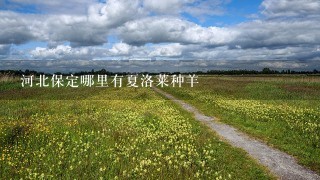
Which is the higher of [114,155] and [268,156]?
[114,155]

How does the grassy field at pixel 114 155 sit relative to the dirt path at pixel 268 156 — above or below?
above

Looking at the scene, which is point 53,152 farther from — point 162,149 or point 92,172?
point 162,149

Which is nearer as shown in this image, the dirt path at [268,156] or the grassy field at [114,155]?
the grassy field at [114,155]

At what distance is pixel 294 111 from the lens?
2206 cm

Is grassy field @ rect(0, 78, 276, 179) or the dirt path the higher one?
grassy field @ rect(0, 78, 276, 179)

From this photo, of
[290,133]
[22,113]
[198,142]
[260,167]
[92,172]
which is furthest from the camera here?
[22,113]

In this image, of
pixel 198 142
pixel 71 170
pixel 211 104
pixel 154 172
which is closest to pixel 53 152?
pixel 71 170

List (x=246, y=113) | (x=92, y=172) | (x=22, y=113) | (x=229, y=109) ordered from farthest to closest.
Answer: (x=229, y=109) < (x=246, y=113) < (x=22, y=113) < (x=92, y=172)

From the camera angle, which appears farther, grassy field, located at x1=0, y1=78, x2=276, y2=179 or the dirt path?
the dirt path

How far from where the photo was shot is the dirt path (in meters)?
10.2

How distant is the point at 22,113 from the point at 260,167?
1618 centimetres

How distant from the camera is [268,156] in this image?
1223cm

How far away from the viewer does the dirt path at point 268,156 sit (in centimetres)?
1021

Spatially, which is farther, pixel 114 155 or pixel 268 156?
pixel 268 156
